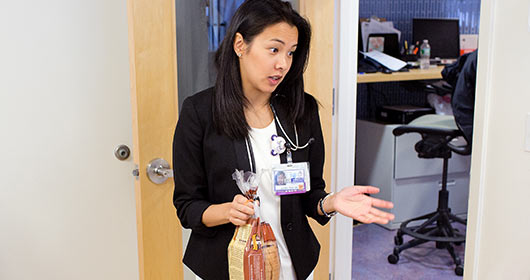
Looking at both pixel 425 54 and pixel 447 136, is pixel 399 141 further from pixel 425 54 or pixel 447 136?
pixel 425 54

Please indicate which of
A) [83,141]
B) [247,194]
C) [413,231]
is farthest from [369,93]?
Result: [247,194]

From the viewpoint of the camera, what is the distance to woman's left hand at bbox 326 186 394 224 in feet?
4.06

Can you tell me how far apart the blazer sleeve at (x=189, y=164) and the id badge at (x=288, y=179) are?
192 millimetres

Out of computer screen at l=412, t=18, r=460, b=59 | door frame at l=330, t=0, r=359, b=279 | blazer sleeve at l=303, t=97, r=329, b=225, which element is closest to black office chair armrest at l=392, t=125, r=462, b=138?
door frame at l=330, t=0, r=359, b=279

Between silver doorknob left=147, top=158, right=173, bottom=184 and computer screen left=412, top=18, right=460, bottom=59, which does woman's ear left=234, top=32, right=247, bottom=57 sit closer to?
silver doorknob left=147, top=158, right=173, bottom=184

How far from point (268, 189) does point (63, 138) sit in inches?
33.7

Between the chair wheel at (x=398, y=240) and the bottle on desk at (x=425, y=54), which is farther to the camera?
the bottle on desk at (x=425, y=54)

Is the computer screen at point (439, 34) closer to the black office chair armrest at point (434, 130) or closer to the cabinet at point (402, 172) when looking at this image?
the cabinet at point (402, 172)

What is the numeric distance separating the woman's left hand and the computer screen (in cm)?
335

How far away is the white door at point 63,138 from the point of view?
1.79 m

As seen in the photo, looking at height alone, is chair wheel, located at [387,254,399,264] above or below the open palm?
below

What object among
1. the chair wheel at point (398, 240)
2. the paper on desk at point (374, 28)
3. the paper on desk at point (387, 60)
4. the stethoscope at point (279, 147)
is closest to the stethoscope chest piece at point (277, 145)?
the stethoscope at point (279, 147)

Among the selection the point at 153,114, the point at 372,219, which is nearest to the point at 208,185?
the point at 153,114

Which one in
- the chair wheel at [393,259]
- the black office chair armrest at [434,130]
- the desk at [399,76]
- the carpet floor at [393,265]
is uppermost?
the desk at [399,76]
